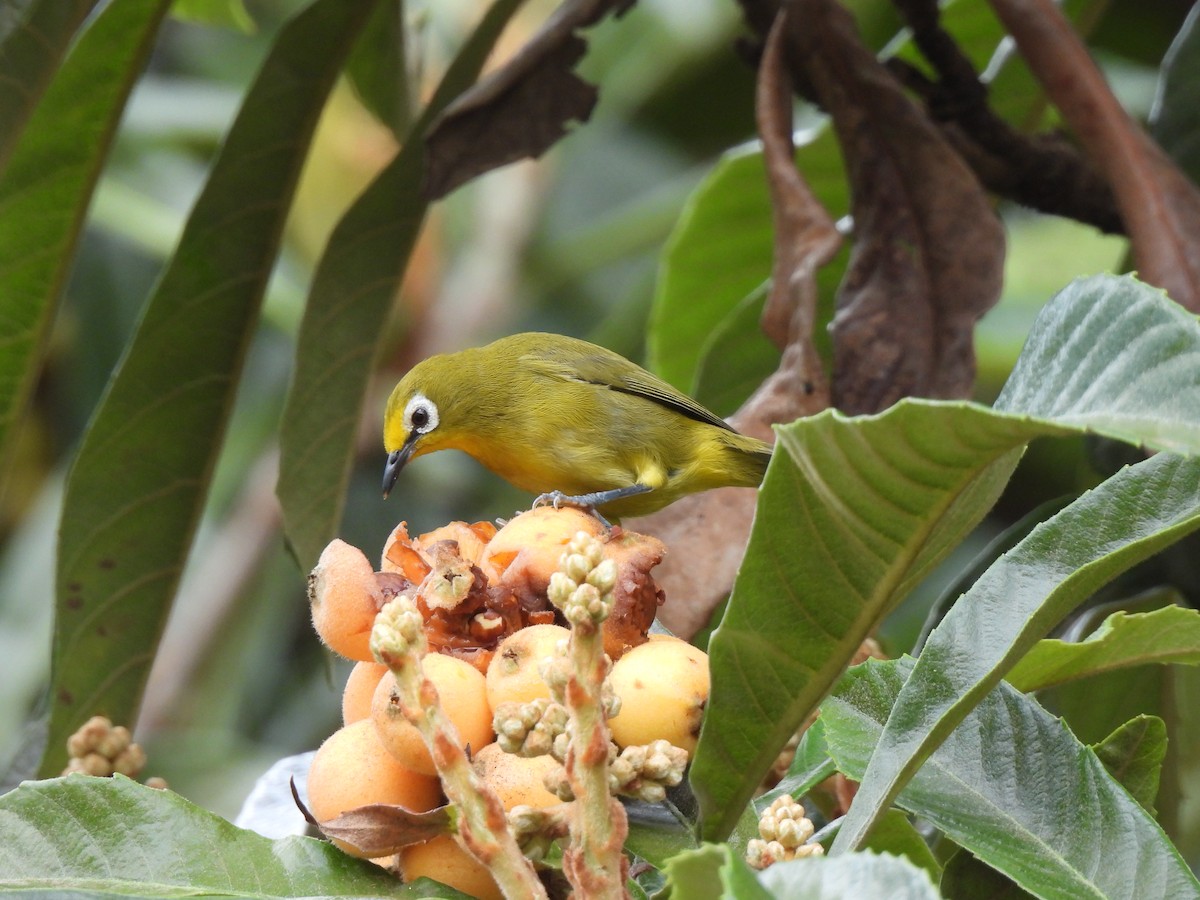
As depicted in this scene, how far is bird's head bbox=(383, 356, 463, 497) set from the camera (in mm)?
2809

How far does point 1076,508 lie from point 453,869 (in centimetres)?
58

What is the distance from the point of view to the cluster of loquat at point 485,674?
104 centimetres

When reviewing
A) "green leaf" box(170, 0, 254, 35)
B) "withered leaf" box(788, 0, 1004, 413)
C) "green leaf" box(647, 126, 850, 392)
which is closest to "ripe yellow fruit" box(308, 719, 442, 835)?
"withered leaf" box(788, 0, 1004, 413)

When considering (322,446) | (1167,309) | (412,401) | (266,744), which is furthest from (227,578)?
(1167,309)

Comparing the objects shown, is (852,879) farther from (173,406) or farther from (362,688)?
(173,406)

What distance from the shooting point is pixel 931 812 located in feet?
3.81

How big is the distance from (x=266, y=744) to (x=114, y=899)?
14.6 ft

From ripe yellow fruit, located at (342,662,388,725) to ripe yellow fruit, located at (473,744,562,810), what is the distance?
131 millimetres

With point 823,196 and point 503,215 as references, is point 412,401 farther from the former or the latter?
point 503,215

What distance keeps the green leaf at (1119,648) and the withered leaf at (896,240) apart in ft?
2.76

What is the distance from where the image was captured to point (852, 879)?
0.79 m

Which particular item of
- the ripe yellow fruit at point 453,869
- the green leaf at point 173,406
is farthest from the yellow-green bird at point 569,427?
the ripe yellow fruit at point 453,869

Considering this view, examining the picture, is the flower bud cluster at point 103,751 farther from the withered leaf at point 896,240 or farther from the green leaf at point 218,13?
the green leaf at point 218,13

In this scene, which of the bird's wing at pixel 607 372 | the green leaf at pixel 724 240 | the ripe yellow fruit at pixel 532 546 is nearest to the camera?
the ripe yellow fruit at pixel 532 546
